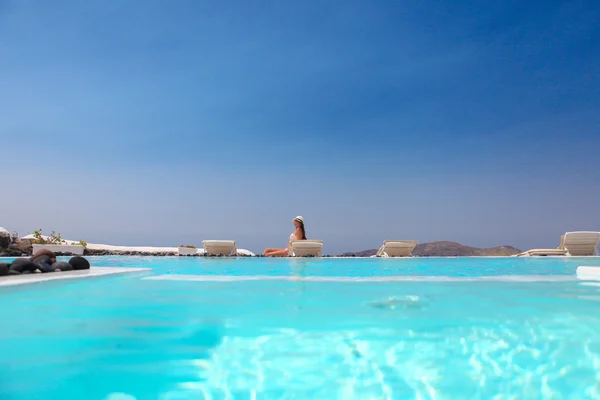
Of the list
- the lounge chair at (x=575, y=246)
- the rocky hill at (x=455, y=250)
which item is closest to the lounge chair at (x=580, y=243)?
the lounge chair at (x=575, y=246)

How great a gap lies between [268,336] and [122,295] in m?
2.78

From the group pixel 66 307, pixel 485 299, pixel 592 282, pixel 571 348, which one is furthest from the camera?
pixel 592 282

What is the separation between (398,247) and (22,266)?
1366 centimetres

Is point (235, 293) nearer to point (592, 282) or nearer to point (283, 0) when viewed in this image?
point (592, 282)

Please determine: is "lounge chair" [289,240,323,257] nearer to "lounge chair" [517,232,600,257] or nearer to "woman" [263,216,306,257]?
"woman" [263,216,306,257]

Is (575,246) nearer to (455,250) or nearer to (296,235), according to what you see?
(455,250)

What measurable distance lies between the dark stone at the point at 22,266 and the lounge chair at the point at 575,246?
1705 centimetres

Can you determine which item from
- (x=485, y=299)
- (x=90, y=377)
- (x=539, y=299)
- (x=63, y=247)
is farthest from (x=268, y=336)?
(x=63, y=247)

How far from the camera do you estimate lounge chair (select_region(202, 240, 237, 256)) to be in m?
18.3

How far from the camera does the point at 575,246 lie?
57.9 feet

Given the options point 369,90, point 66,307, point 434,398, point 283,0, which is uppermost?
point 283,0

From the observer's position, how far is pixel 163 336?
3369mm

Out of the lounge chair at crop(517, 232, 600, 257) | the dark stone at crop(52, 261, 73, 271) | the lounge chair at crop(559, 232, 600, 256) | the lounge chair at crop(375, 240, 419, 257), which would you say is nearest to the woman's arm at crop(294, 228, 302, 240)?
the lounge chair at crop(375, 240, 419, 257)

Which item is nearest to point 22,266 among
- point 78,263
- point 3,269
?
point 3,269
